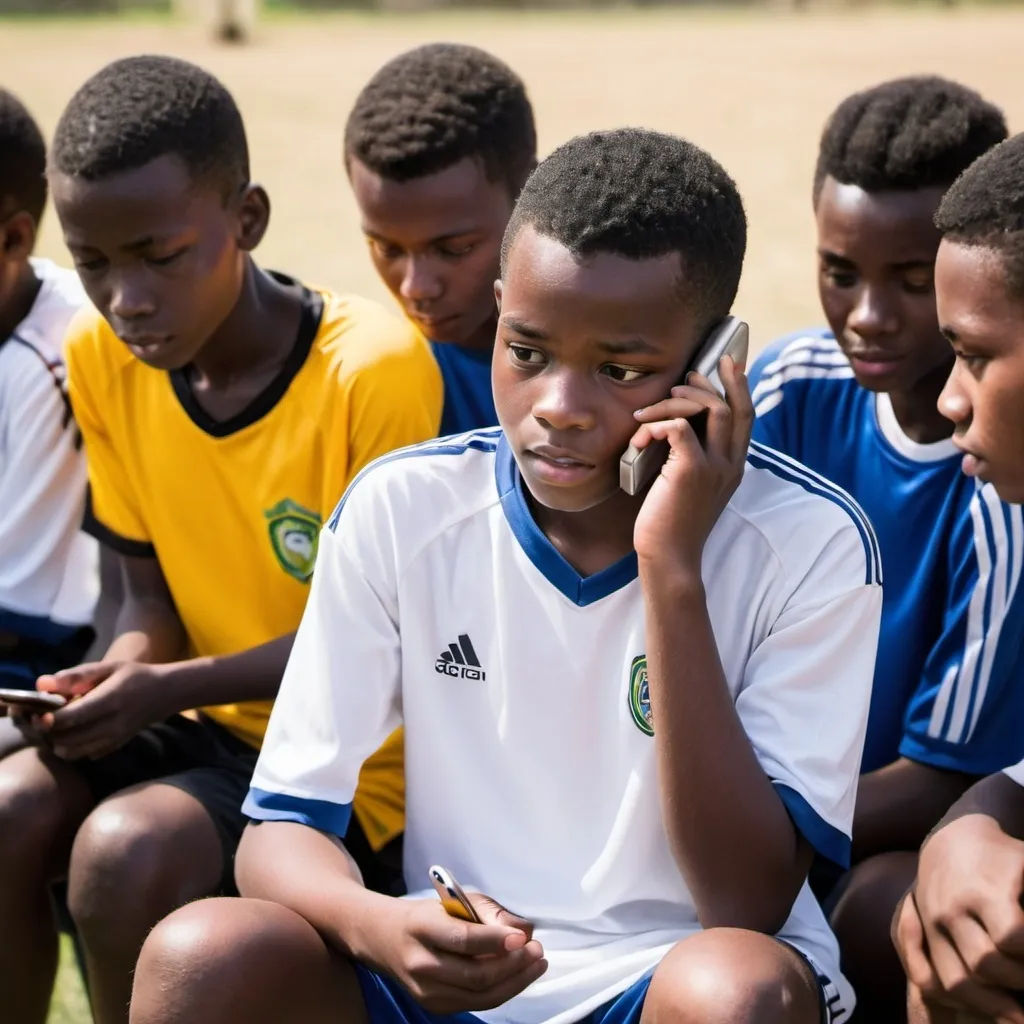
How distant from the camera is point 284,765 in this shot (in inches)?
99.4

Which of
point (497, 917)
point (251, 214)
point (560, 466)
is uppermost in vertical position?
point (251, 214)

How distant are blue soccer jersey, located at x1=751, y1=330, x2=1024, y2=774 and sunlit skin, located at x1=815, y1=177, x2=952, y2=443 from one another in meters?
0.08

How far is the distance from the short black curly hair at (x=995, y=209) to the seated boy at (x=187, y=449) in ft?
3.56

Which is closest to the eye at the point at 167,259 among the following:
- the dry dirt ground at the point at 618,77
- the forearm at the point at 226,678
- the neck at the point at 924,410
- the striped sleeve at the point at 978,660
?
the forearm at the point at 226,678

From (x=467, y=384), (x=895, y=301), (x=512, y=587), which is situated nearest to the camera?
(x=512, y=587)

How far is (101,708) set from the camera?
2943 mm

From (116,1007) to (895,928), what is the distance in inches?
51.2

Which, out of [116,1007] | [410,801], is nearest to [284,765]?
[410,801]

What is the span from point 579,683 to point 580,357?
1.68ft

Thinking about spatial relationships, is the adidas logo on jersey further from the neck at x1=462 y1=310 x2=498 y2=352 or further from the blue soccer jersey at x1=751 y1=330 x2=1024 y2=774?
the neck at x1=462 y1=310 x2=498 y2=352

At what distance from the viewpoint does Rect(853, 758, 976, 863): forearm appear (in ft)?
9.62

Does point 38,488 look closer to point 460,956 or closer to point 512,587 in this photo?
point 512,587

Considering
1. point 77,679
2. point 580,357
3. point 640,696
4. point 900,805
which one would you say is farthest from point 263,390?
point 900,805

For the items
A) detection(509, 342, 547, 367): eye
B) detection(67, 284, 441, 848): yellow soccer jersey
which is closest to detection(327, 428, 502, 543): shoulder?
detection(509, 342, 547, 367): eye
